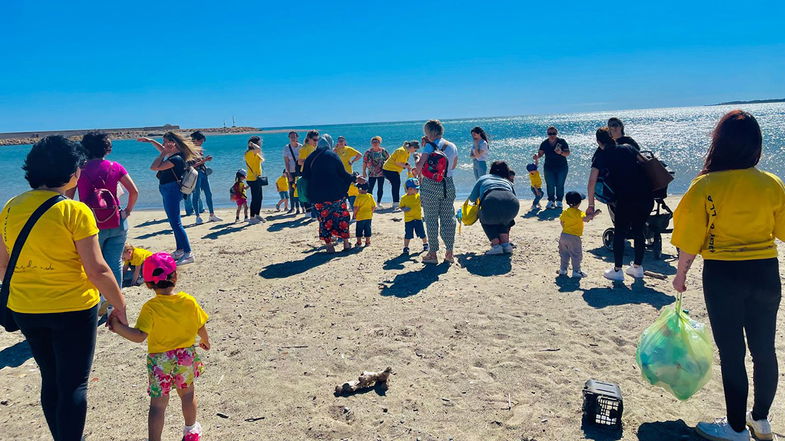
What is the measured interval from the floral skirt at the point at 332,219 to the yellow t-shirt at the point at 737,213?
5.60m

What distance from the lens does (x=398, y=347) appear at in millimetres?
4570

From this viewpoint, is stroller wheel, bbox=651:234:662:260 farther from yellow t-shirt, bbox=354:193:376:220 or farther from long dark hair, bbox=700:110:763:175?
long dark hair, bbox=700:110:763:175

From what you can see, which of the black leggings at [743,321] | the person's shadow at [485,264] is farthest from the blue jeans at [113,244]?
the black leggings at [743,321]

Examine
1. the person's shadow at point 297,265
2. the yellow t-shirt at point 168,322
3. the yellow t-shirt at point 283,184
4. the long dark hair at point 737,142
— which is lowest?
the person's shadow at point 297,265

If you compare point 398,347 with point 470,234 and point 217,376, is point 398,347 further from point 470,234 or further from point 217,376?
point 470,234

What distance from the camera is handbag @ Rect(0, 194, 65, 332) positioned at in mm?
2654

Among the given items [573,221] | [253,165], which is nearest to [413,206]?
[573,221]

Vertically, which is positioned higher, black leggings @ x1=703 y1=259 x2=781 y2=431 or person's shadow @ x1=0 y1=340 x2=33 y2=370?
black leggings @ x1=703 y1=259 x2=781 y2=431

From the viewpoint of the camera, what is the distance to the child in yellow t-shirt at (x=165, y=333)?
2926 millimetres

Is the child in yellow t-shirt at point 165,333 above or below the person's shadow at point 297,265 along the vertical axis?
above

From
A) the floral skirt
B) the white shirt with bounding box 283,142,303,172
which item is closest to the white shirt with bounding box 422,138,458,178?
the floral skirt

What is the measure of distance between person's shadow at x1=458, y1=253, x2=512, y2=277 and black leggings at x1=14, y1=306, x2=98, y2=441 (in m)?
4.87

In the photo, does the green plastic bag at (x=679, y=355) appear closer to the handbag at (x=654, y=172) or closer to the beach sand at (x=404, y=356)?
the beach sand at (x=404, y=356)

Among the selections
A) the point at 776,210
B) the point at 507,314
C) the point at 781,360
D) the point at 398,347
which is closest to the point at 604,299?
the point at 507,314
